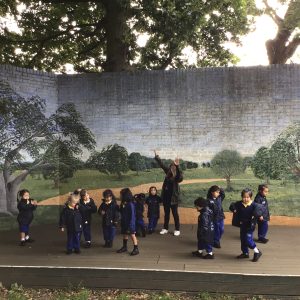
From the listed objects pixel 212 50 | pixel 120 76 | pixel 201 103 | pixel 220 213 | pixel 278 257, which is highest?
pixel 212 50

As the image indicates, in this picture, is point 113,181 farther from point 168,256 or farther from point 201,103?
point 168,256

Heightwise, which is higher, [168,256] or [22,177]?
[22,177]

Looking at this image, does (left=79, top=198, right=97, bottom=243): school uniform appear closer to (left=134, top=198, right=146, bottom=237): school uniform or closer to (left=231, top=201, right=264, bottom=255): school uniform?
(left=134, top=198, right=146, bottom=237): school uniform

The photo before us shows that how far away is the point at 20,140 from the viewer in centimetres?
1070

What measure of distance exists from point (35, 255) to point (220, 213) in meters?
3.84

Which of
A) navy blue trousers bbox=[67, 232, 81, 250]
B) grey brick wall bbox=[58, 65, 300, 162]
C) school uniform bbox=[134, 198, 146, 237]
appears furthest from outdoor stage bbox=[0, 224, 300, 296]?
grey brick wall bbox=[58, 65, 300, 162]

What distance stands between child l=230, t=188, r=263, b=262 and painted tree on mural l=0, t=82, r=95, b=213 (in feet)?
17.4

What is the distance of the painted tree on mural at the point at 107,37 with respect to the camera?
11.4m

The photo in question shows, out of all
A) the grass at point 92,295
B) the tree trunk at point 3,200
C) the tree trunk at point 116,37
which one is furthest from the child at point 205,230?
the tree trunk at point 116,37

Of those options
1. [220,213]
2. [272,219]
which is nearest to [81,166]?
[220,213]

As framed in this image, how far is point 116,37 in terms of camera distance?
486 inches

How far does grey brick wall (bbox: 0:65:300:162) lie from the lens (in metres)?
11.1

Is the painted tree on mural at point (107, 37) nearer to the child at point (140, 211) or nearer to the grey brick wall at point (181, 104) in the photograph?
the grey brick wall at point (181, 104)

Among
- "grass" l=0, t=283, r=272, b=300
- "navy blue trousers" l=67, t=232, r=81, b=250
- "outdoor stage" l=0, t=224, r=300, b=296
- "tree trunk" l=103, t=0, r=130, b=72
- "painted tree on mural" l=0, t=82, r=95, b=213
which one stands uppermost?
"tree trunk" l=103, t=0, r=130, b=72
